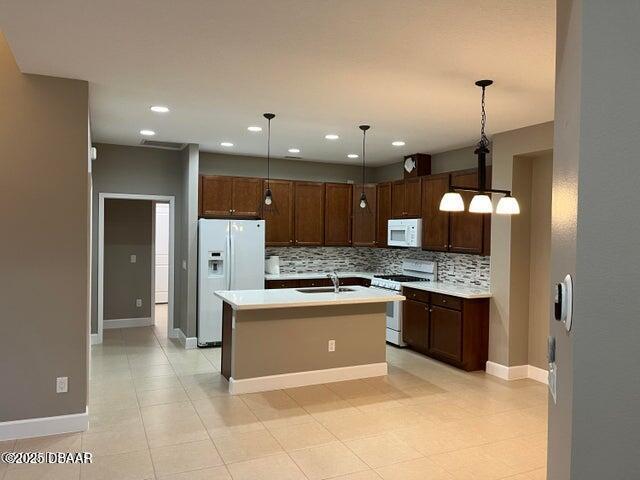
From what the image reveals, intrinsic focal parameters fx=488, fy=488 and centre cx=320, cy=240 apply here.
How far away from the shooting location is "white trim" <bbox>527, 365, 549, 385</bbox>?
16.8 ft

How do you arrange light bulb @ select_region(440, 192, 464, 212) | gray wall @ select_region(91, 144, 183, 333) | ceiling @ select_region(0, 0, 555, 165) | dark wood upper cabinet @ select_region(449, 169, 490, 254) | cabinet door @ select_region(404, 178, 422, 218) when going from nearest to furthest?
1. ceiling @ select_region(0, 0, 555, 165)
2. light bulb @ select_region(440, 192, 464, 212)
3. dark wood upper cabinet @ select_region(449, 169, 490, 254)
4. gray wall @ select_region(91, 144, 183, 333)
5. cabinet door @ select_region(404, 178, 422, 218)

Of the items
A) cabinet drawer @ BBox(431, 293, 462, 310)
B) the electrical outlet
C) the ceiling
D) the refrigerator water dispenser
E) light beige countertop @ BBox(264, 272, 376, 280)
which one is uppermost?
the ceiling

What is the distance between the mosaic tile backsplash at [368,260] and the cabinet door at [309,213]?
16.9 inches

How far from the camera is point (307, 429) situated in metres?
3.77

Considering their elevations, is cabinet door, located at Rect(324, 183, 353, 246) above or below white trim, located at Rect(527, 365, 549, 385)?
above

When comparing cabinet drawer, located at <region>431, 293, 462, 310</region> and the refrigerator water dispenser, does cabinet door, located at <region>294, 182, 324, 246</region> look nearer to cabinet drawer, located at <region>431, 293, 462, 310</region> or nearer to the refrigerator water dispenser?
the refrigerator water dispenser

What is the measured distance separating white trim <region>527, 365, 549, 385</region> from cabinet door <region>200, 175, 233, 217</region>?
4186mm

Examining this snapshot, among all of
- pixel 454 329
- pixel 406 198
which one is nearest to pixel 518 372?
pixel 454 329

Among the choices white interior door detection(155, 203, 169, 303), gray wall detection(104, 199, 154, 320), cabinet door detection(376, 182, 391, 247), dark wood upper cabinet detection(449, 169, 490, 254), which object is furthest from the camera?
white interior door detection(155, 203, 169, 303)

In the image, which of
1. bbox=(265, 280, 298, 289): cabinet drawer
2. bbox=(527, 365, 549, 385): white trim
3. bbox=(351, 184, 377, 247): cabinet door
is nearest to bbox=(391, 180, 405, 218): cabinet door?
bbox=(351, 184, 377, 247): cabinet door

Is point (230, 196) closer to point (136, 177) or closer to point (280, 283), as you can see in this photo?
point (136, 177)

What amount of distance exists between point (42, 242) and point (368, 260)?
5.42 meters

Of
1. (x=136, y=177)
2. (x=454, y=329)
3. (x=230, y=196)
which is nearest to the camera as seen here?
(x=454, y=329)

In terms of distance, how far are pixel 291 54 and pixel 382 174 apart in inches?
199
